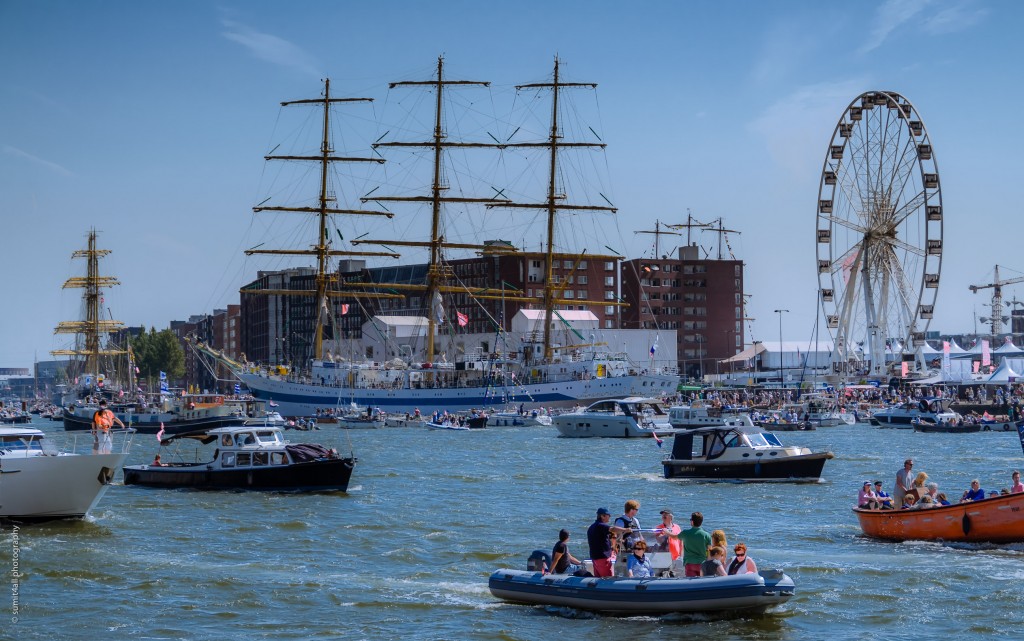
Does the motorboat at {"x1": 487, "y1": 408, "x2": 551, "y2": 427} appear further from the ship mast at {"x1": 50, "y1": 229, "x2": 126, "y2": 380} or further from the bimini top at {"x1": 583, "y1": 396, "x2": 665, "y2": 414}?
the ship mast at {"x1": 50, "y1": 229, "x2": 126, "y2": 380}

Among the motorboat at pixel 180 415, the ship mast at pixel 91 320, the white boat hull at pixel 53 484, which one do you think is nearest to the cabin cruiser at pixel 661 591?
the white boat hull at pixel 53 484

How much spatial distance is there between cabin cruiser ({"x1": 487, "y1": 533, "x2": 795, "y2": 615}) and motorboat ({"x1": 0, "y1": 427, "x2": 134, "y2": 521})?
16067mm

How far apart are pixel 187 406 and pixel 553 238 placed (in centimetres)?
4411

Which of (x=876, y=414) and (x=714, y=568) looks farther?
(x=876, y=414)

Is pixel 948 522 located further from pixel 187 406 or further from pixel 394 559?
pixel 187 406

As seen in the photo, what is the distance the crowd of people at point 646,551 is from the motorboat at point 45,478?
16370mm

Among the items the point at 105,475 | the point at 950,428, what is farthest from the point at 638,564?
the point at 950,428

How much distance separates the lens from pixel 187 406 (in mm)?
117625

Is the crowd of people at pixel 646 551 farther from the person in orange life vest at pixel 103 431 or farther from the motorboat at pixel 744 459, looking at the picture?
the motorboat at pixel 744 459

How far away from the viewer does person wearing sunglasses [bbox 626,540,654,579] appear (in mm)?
24344

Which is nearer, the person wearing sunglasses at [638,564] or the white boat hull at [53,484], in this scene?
the person wearing sunglasses at [638,564]

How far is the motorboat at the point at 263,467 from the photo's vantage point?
47438 millimetres

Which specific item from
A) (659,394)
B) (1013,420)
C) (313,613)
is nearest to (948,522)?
(313,613)

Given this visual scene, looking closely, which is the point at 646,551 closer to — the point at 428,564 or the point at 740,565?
the point at 740,565
